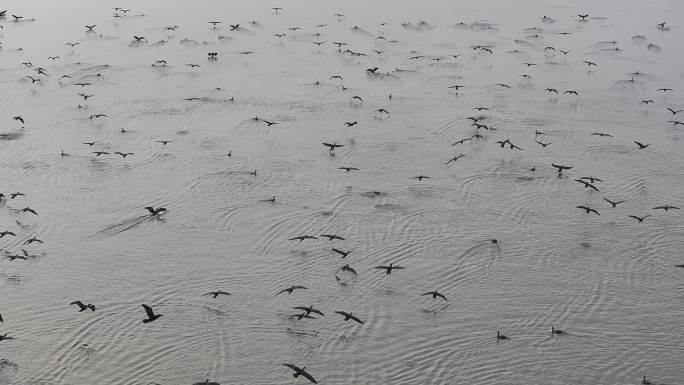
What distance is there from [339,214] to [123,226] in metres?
6.69

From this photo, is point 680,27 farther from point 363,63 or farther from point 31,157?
point 31,157

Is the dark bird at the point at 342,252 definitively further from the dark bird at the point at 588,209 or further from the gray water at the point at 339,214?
the dark bird at the point at 588,209

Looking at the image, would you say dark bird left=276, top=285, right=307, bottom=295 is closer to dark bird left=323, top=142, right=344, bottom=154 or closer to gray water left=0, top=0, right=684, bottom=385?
gray water left=0, top=0, right=684, bottom=385

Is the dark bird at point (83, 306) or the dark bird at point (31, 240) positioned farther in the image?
the dark bird at point (31, 240)

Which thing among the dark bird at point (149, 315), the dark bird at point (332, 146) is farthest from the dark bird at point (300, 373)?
the dark bird at point (332, 146)

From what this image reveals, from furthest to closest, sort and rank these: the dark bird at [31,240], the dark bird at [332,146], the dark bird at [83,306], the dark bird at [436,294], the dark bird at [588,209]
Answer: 1. the dark bird at [332,146]
2. the dark bird at [588,209]
3. the dark bird at [31,240]
4. the dark bird at [436,294]
5. the dark bird at [83,306]

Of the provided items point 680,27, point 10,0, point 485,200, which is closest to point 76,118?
point 485,200

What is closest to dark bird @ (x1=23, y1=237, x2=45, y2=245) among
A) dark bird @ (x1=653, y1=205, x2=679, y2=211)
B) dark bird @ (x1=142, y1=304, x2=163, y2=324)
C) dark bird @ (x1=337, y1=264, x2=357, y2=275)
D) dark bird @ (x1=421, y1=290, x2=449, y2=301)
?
dark bird @ (x1=142, y1=304, x2=163, y2=324)

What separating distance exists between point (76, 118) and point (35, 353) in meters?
14.7

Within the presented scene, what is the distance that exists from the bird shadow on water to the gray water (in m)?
0.07

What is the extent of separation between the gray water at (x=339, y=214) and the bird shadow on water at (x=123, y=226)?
0.23ft

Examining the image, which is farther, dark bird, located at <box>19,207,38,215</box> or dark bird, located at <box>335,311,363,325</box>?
dark bird, located at <box>19,207,38,215</box>

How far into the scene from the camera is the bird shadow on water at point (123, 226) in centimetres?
2028

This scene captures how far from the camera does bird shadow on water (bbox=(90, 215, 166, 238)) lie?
66.5 ft
